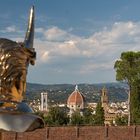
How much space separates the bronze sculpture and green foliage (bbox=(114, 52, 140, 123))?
26.5m

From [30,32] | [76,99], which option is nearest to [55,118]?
[30,32]

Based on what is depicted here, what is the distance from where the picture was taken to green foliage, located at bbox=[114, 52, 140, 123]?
30781mm

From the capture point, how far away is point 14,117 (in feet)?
14.4

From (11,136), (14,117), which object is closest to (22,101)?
(14,117)

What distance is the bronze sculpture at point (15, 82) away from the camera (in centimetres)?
431

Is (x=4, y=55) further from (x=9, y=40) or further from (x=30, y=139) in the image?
(x=30, y=139)

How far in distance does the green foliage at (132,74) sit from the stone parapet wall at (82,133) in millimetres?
7916

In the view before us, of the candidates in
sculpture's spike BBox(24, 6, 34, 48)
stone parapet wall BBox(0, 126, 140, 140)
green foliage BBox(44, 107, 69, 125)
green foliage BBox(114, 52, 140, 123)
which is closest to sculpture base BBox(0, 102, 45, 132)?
sculpture's spike BBox(24, 6, 34, 48)

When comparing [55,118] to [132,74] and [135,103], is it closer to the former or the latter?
[135,103]

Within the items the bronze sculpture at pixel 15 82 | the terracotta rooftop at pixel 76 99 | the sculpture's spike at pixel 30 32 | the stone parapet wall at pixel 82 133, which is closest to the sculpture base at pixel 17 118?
the bronze sculpture at pixel 15 82

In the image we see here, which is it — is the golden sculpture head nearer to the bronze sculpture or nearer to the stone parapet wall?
the bronze sculpture

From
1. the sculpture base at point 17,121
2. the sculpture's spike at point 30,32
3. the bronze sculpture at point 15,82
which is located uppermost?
the sculpture's spike at point 30,32

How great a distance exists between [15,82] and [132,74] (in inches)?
1053

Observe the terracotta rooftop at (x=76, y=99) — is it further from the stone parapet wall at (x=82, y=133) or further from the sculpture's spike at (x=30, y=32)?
the sculpture's spike at (x=30, y=32)
